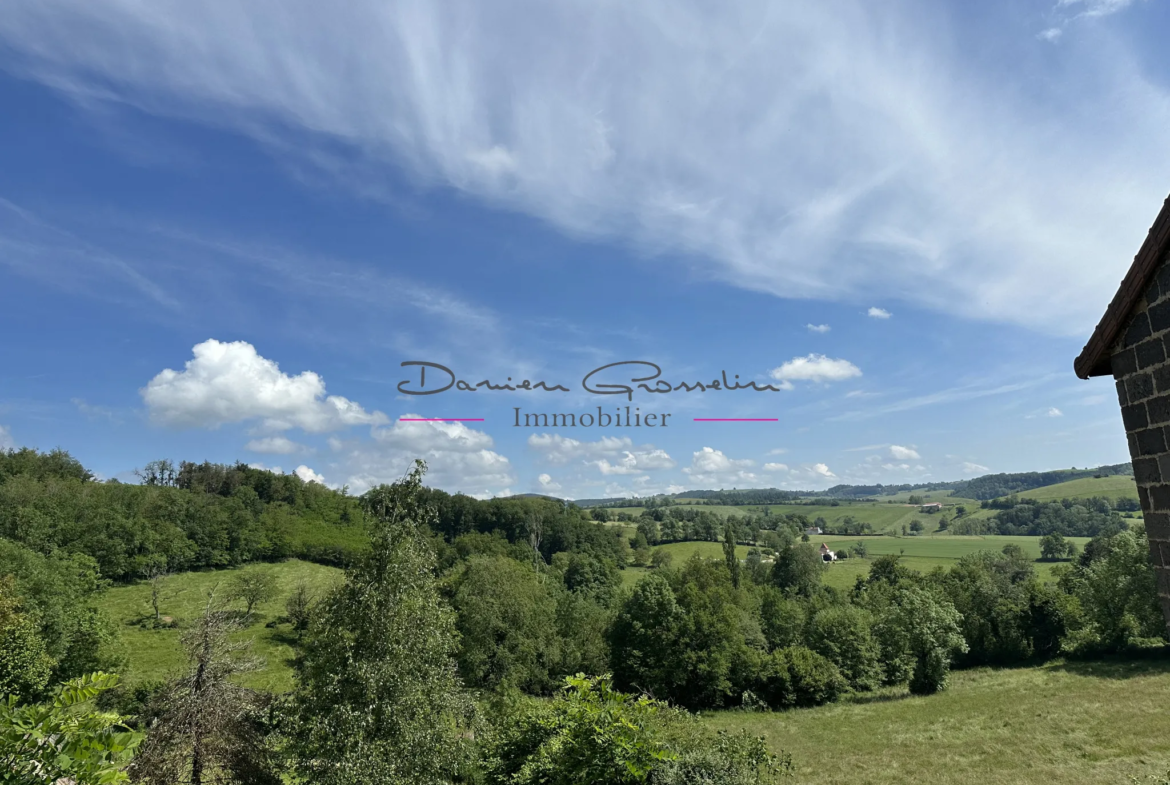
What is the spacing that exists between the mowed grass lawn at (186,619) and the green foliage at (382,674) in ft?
93.9

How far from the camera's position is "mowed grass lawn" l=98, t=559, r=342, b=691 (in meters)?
40.1

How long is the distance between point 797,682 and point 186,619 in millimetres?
53072

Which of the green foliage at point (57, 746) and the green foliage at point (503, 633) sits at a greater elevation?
the green foliage at point (57, 746)

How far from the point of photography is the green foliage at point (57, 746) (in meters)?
3.81

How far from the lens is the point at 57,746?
12.9 ft

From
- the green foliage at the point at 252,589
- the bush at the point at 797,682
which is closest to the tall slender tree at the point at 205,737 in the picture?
the bush at the point at 797,682

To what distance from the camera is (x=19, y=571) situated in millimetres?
36281

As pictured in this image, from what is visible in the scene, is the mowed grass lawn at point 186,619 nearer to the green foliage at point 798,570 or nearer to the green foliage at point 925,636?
the green foliage at point 925,636

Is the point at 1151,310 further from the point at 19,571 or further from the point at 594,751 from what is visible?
the point at 19,571

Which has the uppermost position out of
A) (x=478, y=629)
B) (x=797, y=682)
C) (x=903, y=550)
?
(x=478, y=629)

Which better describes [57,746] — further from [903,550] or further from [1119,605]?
[903,550]

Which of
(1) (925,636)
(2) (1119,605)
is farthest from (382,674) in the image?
(2) (1119,605)

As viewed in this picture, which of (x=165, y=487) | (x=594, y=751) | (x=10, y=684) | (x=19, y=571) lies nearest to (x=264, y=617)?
(x=19, y=571)

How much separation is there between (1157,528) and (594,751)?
1065 cm
